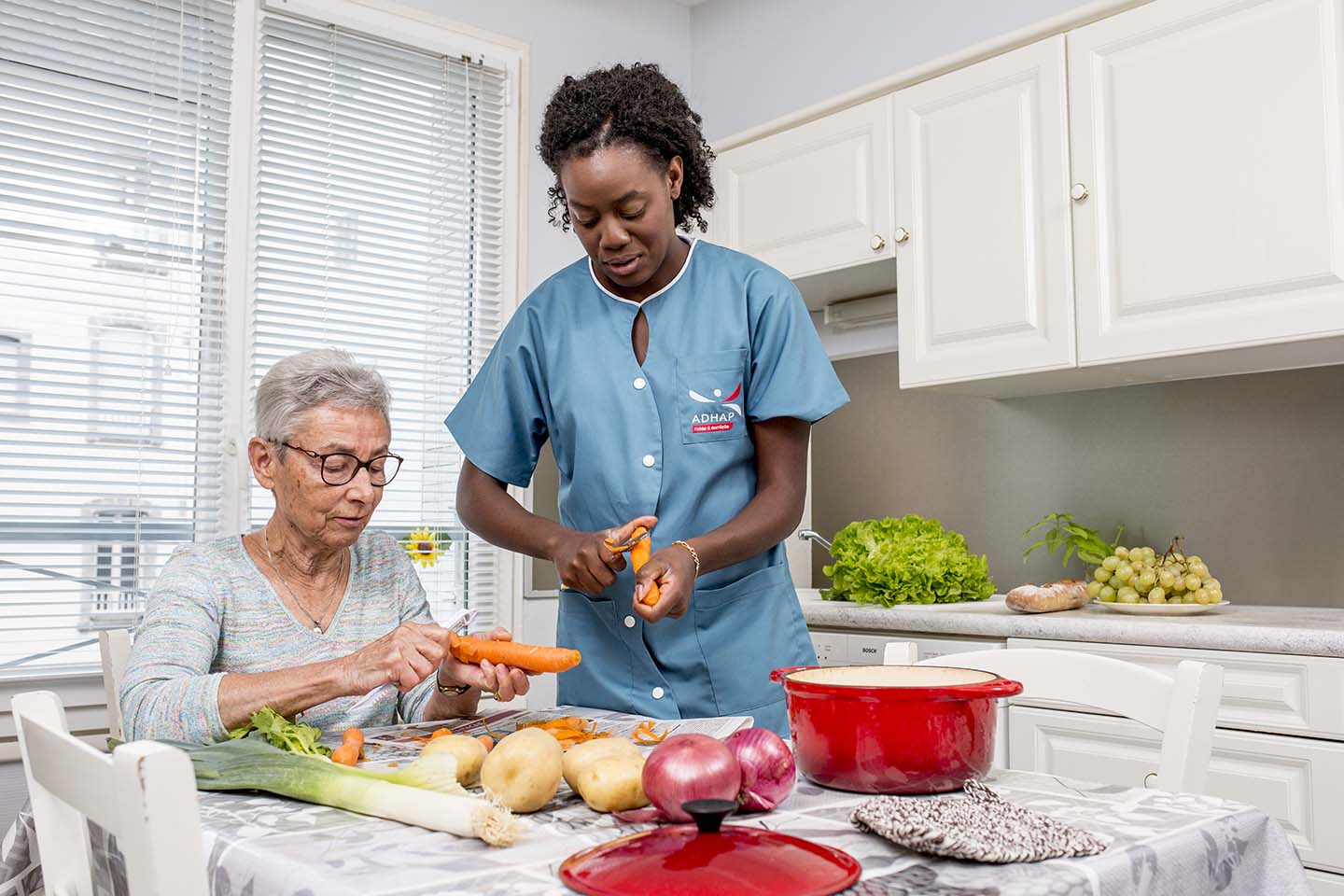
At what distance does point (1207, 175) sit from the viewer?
2367 millimetres

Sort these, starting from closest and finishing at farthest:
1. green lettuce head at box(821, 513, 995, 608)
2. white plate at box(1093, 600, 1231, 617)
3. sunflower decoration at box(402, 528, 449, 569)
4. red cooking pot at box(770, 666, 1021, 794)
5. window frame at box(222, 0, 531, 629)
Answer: red cooking pot at box(770, 666, 1021, 794) < white plate at box(1093, 600, 1231, 617) < green lettuce head at box(821, 513, 995, 608) < window frame at box(222, 0, 531, 629) < sunflower decoration at box(402, 528, 449, 569)

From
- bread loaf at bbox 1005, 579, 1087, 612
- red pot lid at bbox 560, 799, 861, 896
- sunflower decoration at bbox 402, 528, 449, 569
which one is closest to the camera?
red pot lid at bbox 560, 799, 861, 896

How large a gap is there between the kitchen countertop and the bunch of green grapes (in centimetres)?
5

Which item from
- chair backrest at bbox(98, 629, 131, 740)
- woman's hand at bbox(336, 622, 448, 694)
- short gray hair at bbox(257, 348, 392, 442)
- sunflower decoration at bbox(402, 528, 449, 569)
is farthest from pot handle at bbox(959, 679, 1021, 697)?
sunflower decoration at bbox(402, 528, 449, 569)

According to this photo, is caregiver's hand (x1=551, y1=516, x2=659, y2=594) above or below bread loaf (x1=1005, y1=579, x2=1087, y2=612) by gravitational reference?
above

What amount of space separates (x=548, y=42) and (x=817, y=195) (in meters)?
1.18

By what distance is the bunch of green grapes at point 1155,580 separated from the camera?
2369 millimetres

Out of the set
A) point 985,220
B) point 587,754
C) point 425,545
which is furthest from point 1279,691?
point 425,545

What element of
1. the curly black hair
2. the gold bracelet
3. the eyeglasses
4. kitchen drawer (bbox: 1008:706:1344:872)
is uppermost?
the curly black hair

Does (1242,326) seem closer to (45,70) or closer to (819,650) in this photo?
(819,650)

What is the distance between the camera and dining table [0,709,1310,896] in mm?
715

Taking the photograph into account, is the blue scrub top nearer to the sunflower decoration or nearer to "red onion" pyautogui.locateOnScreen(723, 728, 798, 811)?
"red onion" pyautogui.locateOnScreen(723, 728, 798, 811)

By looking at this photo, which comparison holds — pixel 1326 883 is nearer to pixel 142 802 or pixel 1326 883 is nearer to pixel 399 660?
pixel 399 660

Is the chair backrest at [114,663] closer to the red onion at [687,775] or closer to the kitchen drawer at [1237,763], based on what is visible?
the red onion at [687,775]
